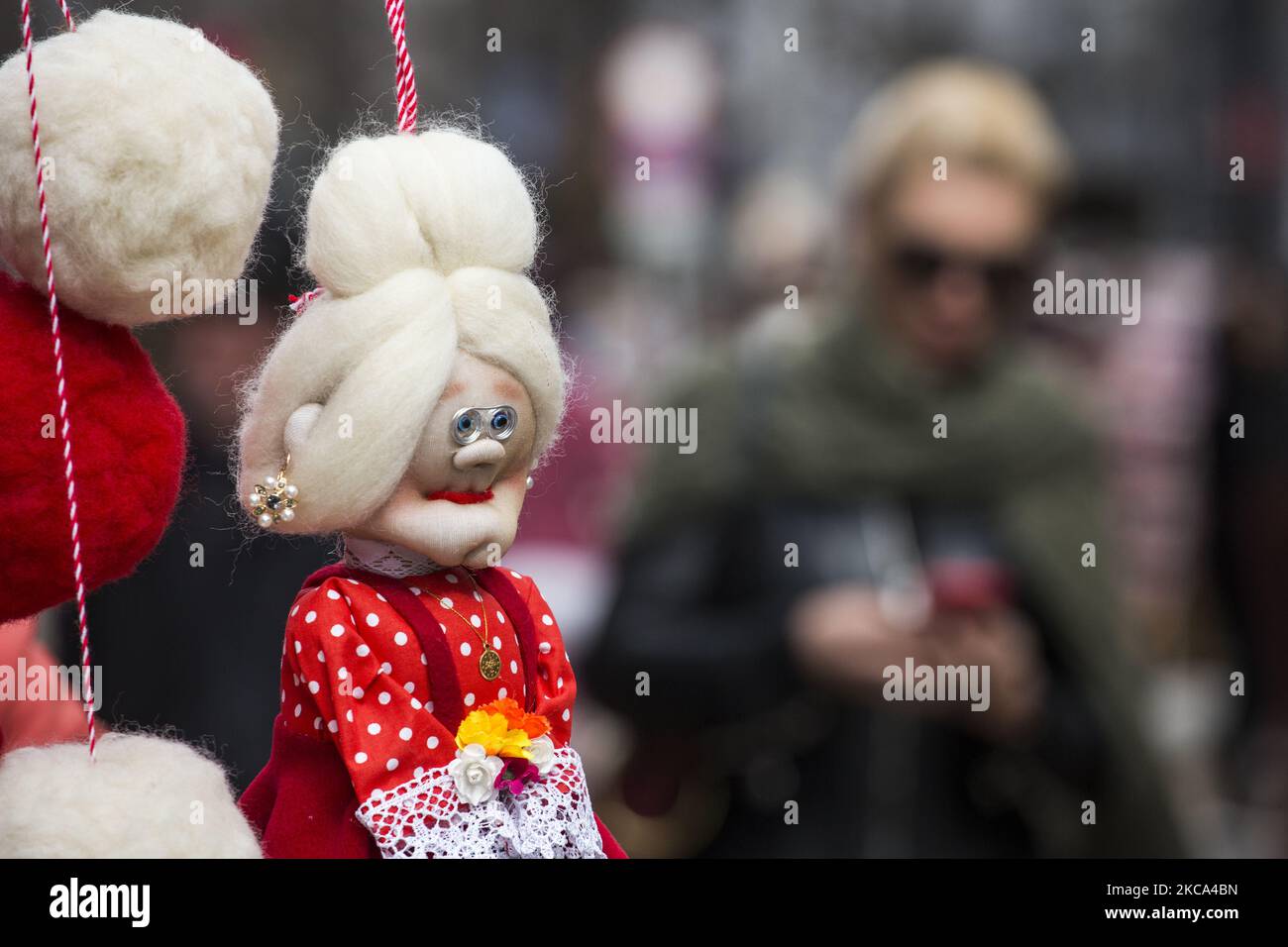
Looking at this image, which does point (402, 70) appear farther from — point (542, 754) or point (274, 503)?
point (542, 754)

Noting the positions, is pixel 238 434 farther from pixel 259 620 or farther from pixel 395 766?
pixel 259 620

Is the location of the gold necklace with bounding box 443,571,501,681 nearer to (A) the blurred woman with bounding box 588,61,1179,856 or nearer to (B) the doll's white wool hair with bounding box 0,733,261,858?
(B) the doll's white wool hair with bounding box 0,733,261,858

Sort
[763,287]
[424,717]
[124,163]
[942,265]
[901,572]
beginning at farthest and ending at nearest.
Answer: [763,287] → [942,265] → [901,572] → [424,717] → [124,163]

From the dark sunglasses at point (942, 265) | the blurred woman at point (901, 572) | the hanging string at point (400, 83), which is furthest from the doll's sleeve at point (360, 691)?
the dark sunglasses at point (942, 265)

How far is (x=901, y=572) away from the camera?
7.37 feet

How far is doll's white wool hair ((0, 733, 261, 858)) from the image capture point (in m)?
1.07

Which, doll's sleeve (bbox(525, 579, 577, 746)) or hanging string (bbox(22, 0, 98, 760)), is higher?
hanging string (bbox(22, 0, 98, 760))

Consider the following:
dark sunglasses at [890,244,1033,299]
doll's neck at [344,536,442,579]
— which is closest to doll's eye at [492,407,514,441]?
doll's neck at [344,536,442,579]

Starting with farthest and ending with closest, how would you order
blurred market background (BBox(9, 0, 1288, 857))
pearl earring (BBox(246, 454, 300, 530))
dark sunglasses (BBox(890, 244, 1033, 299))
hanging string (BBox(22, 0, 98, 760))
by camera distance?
dark sunglasses (BBox(890, 244, 1033, 299)) → blurred market background (BBox(9, 0, 1288, 857)) → pearl earring (BBox(246, 454, 300, 530)) → hanging string (BBox(22, 0, 98, 760))

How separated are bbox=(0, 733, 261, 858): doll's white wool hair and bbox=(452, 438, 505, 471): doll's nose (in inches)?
11.2

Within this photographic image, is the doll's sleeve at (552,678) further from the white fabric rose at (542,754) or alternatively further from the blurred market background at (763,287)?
the blurred market background at (763,287)

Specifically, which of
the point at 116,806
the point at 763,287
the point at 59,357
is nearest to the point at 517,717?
the point at 116,806

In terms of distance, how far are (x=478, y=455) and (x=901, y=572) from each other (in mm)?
1178

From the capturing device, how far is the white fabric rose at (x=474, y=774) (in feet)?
3.77
